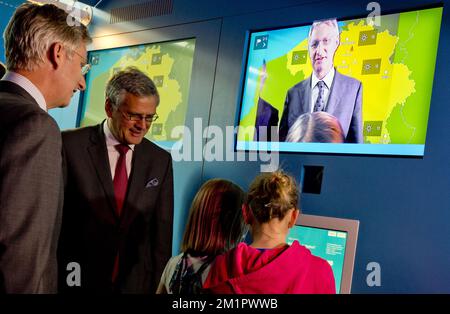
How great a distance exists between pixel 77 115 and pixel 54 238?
2935 mm

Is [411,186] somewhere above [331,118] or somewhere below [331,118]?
below

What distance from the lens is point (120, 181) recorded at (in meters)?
2.45

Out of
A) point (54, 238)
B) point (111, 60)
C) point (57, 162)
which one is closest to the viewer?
point (57, 162)

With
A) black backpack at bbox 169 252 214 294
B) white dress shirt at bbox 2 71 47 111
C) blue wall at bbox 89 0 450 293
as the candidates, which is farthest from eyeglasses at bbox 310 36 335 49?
white dress shirt at bbox 2 71 47 111

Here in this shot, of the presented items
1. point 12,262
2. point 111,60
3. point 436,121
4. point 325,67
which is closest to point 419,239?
point 436,121

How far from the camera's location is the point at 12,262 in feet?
4.06

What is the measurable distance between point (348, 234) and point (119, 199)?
40.9 inches

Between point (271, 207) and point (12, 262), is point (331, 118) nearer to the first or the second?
point (271, 207)

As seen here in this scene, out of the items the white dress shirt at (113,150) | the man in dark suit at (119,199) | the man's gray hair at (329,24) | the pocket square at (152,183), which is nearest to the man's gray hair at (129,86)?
the man in dark suit at (119,199)

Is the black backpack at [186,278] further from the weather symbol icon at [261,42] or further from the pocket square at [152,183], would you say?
the weather symbol icon at [261,42]

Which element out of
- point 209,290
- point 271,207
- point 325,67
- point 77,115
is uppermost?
point 325,67

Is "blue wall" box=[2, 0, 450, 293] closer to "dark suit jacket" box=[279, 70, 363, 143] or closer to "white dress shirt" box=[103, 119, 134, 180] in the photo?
"dark suit jacket" box=[279, 70, 363, 143]

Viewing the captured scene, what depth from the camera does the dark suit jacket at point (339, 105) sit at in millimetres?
2627

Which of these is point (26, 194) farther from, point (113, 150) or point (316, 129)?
point (316, 129)
